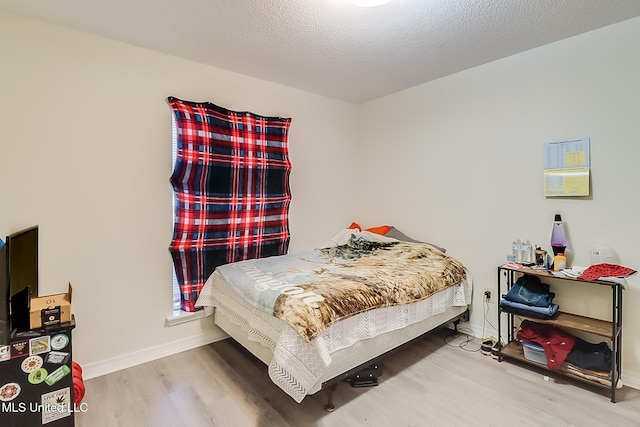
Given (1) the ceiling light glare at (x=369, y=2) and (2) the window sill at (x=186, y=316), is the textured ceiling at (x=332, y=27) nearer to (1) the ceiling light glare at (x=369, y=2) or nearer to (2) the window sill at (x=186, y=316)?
(1) the ceiling light glare at (x=369, y=2)

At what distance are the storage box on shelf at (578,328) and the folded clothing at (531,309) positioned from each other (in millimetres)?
28

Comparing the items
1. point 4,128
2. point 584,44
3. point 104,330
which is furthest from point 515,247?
point 4,128

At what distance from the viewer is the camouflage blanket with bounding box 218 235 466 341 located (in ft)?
5.90

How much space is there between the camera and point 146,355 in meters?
2.49

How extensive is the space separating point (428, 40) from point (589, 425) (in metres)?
2.59

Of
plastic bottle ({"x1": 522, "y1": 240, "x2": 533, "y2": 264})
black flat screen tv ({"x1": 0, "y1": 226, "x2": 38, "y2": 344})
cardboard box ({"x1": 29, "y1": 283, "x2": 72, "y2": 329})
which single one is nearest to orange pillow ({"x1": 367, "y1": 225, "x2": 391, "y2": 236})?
plastic bottle ({"x1": 522, "y1": 240, "x2": 533, "y2": 264})

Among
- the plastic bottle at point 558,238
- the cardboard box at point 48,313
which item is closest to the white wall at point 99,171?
the cardboard box at point 48,313

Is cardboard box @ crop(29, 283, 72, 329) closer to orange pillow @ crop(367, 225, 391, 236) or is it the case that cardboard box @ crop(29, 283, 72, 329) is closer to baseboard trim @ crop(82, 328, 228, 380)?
baseboard trim @ crop(82, 328, 228, 380)

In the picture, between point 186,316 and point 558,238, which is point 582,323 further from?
point 186,316

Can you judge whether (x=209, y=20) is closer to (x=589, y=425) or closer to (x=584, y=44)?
(x=584, y=44)

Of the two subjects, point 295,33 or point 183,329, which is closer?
point 295,33

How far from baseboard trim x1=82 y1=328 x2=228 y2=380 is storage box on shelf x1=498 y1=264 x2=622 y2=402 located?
2392 mm

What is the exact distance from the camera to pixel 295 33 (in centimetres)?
222

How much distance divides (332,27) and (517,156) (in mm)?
1782
